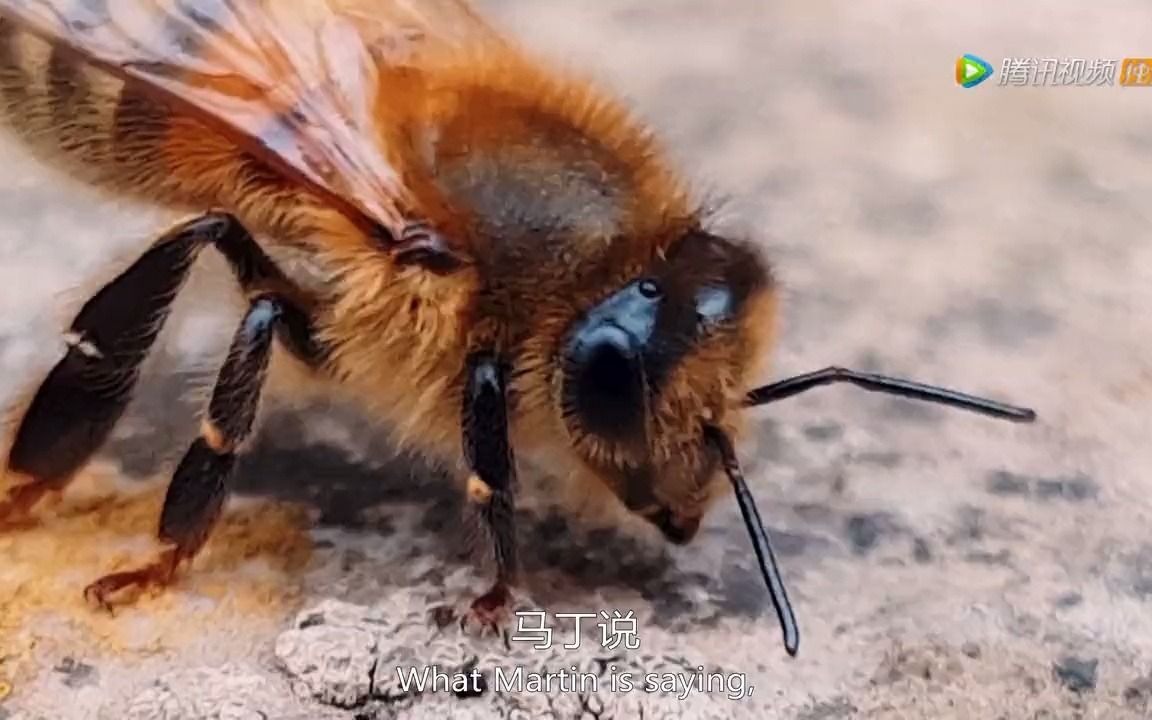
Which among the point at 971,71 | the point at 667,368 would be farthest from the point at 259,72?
the point at 971,71

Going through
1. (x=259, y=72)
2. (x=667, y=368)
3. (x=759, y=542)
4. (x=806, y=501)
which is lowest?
(x=806, y=501)

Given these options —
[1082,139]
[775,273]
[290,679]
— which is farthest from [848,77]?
[290,679]

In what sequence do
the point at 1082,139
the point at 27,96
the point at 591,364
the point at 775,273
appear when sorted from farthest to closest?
1. the point at 1082,139
2. the point at 27,96
3. the point at 775,273
4. the point at 591,364

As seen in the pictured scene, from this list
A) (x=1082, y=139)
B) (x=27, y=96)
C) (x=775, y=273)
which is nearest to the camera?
(x=775, y=273)

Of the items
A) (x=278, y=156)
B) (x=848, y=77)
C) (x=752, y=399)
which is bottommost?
(x=848, y=77)

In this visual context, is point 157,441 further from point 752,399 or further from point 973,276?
point 973,276

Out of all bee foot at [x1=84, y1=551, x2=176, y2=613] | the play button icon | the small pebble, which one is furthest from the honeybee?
the play button icon

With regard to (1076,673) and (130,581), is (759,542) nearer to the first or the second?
(1076,673)
